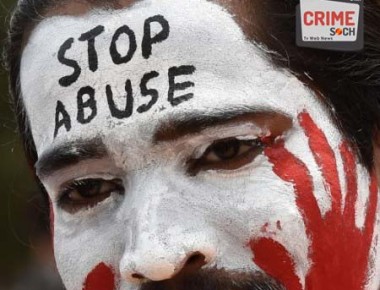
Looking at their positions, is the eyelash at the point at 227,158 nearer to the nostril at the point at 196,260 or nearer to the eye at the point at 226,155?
the eye at the point at 226,155

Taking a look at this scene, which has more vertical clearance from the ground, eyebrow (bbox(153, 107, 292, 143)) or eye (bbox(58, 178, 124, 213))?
eyebrow (bbox(153, 107, 292, 143))

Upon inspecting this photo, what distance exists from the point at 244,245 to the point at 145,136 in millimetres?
307

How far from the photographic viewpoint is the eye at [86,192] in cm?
235

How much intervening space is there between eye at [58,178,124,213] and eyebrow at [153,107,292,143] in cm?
16

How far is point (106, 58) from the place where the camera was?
2.34 m

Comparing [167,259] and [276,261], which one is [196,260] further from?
[276,261]

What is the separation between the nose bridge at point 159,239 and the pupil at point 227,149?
125 mm

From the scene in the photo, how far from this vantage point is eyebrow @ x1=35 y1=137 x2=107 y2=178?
7.60ft

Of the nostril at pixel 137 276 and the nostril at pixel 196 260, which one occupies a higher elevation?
the nostril at pixel 196 260

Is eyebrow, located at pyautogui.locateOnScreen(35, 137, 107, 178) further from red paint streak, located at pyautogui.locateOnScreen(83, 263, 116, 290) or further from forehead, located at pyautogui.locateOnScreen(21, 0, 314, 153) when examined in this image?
red paint streak, located at pyautogui.locateOnScreen(83, 263, 116, 290)

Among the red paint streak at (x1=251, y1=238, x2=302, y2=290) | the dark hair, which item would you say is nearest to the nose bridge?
the red paint streak at (x1=251, y1=238, x2=302, y2=290)

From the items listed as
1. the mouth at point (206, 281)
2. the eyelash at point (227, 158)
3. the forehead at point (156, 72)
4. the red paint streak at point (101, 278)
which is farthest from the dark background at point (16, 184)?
the mouth at point (206, 281)

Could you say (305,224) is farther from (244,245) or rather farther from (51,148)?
(51,148)

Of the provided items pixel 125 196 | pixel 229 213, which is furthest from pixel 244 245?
pixel 125 196
